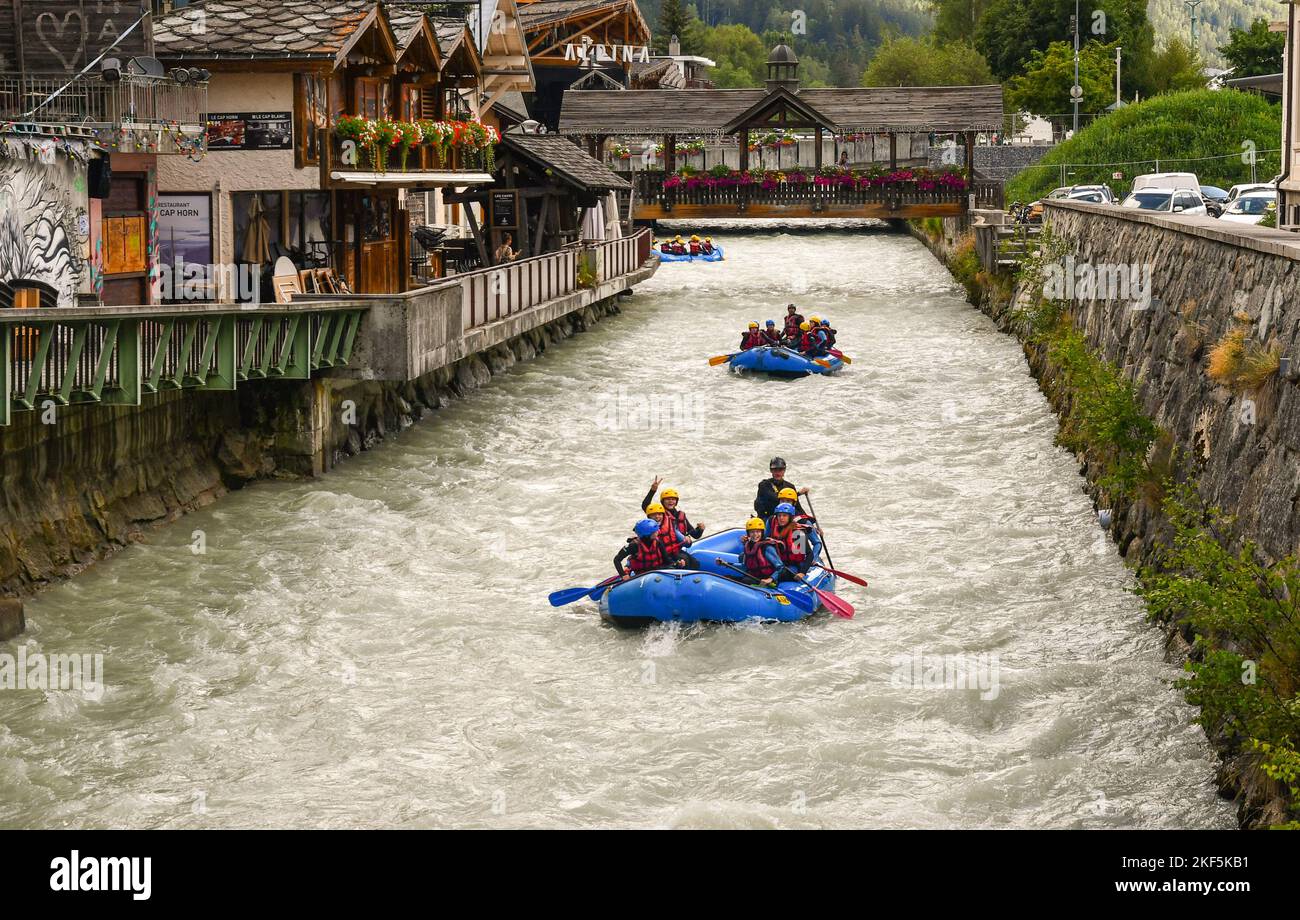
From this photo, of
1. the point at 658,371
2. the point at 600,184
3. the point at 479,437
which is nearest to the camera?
the point at 479,437

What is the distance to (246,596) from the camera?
19516 millimetres

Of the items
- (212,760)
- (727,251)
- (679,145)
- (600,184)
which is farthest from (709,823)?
(679,145)

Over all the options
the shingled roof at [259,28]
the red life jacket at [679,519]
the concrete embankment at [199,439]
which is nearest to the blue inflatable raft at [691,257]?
the concrete embankment at [199,439]

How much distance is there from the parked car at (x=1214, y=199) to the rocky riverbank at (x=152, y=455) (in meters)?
20.5

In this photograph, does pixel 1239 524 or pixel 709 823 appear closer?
pixel 709 823

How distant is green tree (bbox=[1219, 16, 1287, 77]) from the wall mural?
57667 millimetres

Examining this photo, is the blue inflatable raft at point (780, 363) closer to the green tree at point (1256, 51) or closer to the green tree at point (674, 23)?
the green tree at point (1256, 51)

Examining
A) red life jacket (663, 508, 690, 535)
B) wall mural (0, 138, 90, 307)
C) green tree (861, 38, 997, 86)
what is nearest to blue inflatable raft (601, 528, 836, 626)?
red life jacket (663, 508, 690, 535)

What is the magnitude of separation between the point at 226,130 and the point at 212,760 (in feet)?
56.6

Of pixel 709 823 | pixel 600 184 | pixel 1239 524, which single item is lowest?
pixel 709 823

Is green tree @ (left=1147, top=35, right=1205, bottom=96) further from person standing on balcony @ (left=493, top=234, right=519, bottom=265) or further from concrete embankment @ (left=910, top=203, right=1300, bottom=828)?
concrete embankment @ (left=910, top=203, right=1300, bottom=828)

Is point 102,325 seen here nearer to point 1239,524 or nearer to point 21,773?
point 21,773

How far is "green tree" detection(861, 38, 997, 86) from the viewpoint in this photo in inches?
4104

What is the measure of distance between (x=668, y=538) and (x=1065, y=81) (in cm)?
6689
